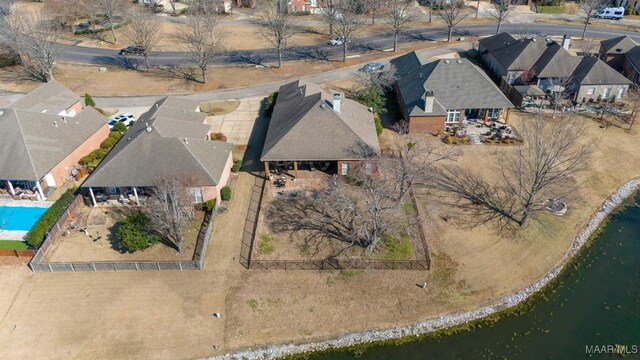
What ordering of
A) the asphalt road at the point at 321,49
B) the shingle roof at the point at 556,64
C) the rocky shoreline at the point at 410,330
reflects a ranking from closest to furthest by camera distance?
the rocky shoreline at the point at 410,330 → the shingle roof at the point at 556,64 → the asphalt road at the point at 321,49

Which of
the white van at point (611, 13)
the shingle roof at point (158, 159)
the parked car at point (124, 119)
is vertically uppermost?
the white van at point (611, 13)

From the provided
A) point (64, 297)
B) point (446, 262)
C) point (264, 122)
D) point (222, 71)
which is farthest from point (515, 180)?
point (222, 71)

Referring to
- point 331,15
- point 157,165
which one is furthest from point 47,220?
point 331,15

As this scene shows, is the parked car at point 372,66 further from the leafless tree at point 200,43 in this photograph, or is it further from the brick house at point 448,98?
the leafless tree at point 200,43

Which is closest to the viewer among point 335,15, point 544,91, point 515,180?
point 515,180

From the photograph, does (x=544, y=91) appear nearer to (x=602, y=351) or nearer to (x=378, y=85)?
(x=378, y=85)

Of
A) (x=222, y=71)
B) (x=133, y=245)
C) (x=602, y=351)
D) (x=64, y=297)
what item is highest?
(x=222, y=71)

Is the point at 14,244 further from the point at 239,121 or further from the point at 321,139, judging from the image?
the point at 321,139

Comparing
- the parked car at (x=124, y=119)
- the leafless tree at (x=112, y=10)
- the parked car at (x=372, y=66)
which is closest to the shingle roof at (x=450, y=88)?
the parked car at (x=372, y=66)

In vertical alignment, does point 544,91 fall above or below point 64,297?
above
